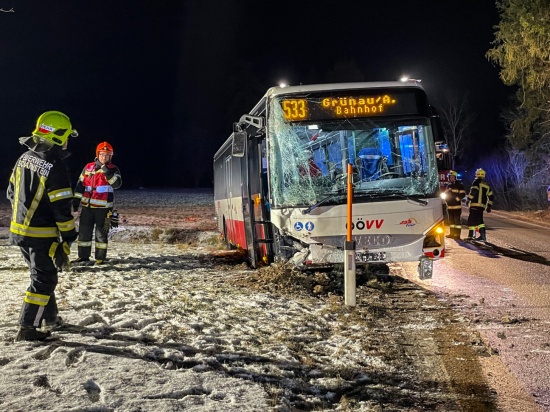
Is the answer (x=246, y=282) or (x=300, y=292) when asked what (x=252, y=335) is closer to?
(x=300, y=292)

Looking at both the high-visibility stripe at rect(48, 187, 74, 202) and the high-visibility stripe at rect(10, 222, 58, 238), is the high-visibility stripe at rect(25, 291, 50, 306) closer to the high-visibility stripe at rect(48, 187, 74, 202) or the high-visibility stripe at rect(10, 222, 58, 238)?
the high-visibility stripe at rect(10, 222, 58, 238)

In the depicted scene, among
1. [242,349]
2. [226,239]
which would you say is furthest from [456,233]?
[242,349]

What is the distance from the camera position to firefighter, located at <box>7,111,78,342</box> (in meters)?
5.05

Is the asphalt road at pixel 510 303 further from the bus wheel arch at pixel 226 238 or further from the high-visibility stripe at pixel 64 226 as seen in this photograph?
the bus wheel arch at pixel 226 238

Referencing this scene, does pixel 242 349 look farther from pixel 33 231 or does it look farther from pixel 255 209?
pixel 255 209

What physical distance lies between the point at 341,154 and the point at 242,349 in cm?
385

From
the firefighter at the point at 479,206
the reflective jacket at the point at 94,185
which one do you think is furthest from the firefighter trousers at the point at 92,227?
the firefighter at the point at 479,206

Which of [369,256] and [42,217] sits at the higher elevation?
[42,217]

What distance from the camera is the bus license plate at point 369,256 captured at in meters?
7.91

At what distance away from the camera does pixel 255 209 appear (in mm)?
9133

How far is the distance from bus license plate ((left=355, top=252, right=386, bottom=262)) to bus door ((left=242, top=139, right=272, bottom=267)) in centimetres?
162

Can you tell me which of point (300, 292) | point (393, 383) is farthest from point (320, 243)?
point (393, 383)

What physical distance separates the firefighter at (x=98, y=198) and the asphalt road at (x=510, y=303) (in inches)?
228

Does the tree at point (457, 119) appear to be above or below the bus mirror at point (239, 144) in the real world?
above
